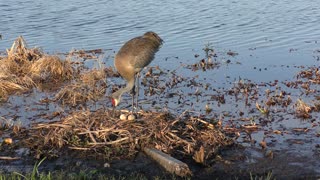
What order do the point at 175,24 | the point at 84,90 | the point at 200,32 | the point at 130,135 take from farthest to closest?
the point at 175,24 → the point at 200,32 → the point at 84,90 → the point at 130,135

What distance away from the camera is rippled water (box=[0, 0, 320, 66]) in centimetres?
1480

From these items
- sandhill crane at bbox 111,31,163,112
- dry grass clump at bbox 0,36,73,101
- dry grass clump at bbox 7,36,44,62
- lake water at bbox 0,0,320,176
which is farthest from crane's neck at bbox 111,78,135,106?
dry grass clump at bbox 7,36,44,62

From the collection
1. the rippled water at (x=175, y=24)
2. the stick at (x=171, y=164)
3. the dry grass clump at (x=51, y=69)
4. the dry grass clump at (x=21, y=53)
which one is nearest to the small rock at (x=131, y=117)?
the stick at (x=171, y=164)

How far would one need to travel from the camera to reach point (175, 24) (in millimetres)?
17750

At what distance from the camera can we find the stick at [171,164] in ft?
23.2

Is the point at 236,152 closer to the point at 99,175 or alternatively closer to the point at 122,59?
the point at 99,175

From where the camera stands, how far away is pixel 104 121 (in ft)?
27.3

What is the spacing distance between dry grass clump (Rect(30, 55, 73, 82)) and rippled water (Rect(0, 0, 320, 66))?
239cm

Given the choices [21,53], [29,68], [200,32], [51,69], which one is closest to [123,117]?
[51,69]

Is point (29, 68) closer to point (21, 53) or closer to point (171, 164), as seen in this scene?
point (21, 53)

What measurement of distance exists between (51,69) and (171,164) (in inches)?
224

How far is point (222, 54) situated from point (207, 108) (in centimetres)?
442

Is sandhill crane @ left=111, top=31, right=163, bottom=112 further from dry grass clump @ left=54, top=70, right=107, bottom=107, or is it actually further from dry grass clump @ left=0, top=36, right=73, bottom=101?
dry grass clump @ left=0, top=36, right=73, bottom=101

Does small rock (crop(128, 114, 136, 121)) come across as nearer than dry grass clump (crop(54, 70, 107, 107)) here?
Yes
